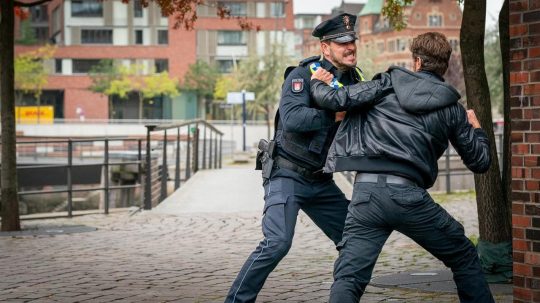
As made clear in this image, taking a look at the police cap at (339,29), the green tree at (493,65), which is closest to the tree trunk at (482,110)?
the police cap at (339,29)

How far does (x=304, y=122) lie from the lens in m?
5.37

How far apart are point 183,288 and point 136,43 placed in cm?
8268

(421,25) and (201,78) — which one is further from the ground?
(421,25)

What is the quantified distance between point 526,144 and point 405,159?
116cm

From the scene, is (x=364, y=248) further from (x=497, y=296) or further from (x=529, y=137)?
(x=497, y=296)

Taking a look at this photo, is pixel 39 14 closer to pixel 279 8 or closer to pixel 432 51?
pixel 279 8

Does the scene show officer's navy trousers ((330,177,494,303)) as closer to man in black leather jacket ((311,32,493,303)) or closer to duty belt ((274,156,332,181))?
man in black leather jacket ((311,32,493,303))

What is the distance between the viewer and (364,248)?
4820 millimetres

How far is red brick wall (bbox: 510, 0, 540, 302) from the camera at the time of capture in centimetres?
562

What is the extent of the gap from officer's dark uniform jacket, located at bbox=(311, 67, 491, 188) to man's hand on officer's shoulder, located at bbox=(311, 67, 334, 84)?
206 millimetres

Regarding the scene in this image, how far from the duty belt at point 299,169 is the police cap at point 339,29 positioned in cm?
70

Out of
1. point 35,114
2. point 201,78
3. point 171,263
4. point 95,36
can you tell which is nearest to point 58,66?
point 95,36

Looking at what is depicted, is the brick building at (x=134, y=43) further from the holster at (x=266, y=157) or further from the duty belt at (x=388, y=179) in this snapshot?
the duty belt at (x=388, y=179)

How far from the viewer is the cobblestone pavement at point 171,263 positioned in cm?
762
